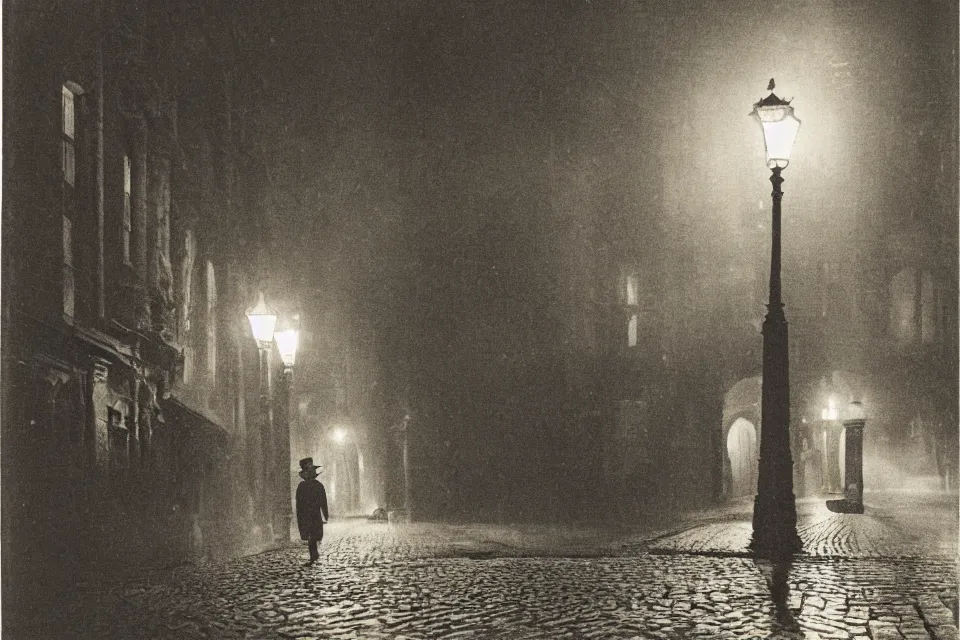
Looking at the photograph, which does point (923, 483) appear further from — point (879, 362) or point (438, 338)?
point (438, 338)

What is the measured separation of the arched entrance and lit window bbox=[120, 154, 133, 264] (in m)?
7.12

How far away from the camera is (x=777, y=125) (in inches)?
345

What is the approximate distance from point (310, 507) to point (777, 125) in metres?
6.38

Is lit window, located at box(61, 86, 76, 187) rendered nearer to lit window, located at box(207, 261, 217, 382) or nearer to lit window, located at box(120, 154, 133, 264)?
lit window, located at box(120, 154, 133, 264)

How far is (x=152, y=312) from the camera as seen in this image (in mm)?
9852

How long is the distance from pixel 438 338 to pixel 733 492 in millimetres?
4682

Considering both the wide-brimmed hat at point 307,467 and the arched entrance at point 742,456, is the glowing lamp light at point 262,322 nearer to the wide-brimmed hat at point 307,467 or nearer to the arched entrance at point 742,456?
the wide-brimmed hat at point 307,467

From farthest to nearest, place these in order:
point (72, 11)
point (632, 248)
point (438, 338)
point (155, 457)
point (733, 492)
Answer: point (438, 338) → point (632, 248) → point (733, 492) → point (155, 457) → point (72, 11)

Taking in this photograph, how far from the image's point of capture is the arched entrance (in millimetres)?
10055

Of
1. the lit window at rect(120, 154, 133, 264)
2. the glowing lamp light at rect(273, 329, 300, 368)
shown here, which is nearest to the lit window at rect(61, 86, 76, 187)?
the lit window at rect(120, 154, 133, 264)

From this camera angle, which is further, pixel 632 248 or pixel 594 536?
pixel 632 248

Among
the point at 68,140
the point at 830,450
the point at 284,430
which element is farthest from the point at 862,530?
the point at 68,140

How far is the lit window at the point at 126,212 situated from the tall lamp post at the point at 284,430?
6.49 ft

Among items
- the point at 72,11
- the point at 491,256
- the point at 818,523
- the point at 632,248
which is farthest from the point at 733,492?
the point at 72,11
